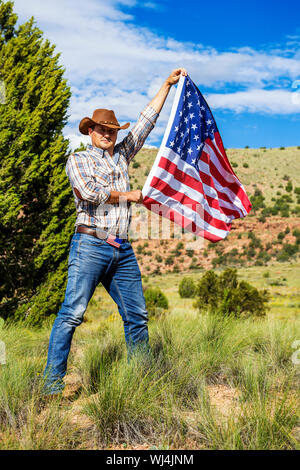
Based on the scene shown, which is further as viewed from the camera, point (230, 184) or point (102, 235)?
point (230, 184)

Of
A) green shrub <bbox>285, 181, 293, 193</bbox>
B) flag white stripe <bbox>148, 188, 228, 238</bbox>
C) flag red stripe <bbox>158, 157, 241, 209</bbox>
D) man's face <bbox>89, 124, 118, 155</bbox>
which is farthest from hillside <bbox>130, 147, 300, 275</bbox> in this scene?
man's face <bbox>89, 124, 118, 155</bbox>

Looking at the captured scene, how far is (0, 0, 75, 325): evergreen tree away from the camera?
745 cm

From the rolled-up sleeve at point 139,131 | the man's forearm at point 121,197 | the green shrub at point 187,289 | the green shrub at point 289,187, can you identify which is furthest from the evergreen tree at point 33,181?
the green shrub at point 289,187

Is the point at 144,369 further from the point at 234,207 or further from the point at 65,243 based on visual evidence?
the point at 65,243

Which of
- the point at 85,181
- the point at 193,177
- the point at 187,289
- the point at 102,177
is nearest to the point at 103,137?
the point at 102,177

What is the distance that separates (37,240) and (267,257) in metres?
→ 40.5

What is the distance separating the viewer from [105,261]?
3754mm

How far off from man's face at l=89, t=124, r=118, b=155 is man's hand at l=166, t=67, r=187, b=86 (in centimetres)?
92

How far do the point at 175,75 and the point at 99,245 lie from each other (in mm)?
2094

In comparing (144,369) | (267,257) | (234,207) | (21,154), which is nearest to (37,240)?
(21,154)

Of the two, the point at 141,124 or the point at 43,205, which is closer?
the point at 141,124

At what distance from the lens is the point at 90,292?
147 inches

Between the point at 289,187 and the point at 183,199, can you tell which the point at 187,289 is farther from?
the point at 289,187

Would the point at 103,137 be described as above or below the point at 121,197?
above
